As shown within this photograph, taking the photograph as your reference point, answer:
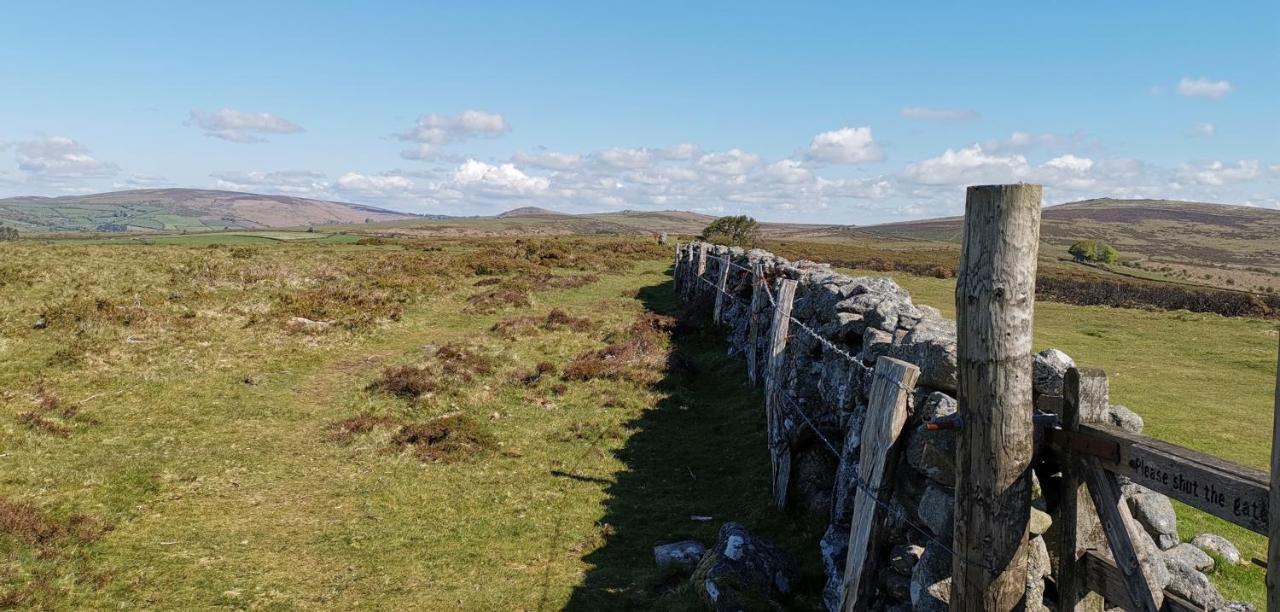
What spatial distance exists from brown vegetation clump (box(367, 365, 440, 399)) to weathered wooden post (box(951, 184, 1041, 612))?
13.1 metres

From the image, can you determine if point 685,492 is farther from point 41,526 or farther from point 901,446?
point 41,526

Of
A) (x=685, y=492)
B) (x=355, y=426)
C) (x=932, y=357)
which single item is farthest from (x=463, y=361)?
(x=932, y=357)

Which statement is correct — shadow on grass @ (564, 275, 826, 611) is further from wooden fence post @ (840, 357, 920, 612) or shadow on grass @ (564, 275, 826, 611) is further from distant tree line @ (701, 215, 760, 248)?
distant tree line @ (701, 215, 760, 248)

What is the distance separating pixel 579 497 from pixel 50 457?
875 cm

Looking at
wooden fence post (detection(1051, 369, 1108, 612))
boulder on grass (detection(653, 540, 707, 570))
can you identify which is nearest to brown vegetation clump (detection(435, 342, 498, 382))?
boulder on grass (detection(653, 540, 707, 570))

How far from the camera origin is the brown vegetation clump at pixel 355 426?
516 inches

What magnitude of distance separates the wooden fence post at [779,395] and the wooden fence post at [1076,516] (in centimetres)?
499

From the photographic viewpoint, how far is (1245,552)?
24.2 ft

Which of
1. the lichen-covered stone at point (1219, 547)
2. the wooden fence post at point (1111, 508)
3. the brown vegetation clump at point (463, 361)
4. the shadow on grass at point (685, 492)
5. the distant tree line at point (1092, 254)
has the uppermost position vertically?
the distant tree line at point (1092, 254)

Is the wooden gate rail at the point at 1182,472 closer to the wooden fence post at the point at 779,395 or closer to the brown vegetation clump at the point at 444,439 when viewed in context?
the wooden fence post at the point at 779,395

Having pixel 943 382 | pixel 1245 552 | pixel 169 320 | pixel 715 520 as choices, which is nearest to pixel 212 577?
pixel 715 520

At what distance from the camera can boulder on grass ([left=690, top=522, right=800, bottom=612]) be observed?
6934mm

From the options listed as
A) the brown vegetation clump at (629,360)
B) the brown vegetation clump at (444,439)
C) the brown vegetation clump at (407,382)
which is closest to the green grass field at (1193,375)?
the brown vegetation clump at (629,360)

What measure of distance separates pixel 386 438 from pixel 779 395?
7.60 metres
